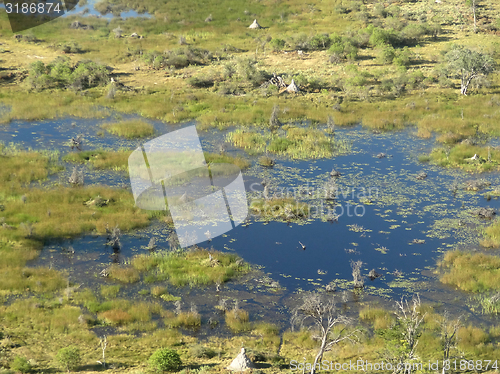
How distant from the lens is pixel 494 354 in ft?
66.3

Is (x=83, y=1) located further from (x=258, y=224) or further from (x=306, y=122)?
(x=258, y=224)

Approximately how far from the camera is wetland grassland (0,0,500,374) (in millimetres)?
20938

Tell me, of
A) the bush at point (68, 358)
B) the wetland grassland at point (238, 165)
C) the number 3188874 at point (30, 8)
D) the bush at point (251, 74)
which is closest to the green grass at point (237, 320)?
the wetland grassland at point (238, 165)

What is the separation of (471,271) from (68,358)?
659 inches

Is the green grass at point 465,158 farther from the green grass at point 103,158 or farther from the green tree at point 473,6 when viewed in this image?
the green tree at point 473,6

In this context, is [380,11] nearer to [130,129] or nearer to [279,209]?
[130,129]

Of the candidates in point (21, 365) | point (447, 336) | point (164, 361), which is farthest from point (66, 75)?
point (447, 336)

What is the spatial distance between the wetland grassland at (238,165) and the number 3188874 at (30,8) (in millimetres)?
5645

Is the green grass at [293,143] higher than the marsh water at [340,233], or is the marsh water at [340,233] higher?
the green grass at [293,143]

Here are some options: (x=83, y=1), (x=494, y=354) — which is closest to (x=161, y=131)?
(x=494, y=354)

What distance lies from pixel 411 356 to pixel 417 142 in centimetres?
2736

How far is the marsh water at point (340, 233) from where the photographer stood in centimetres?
2488

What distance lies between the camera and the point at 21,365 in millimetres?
18484

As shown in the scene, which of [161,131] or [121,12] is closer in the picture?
[161,131]
